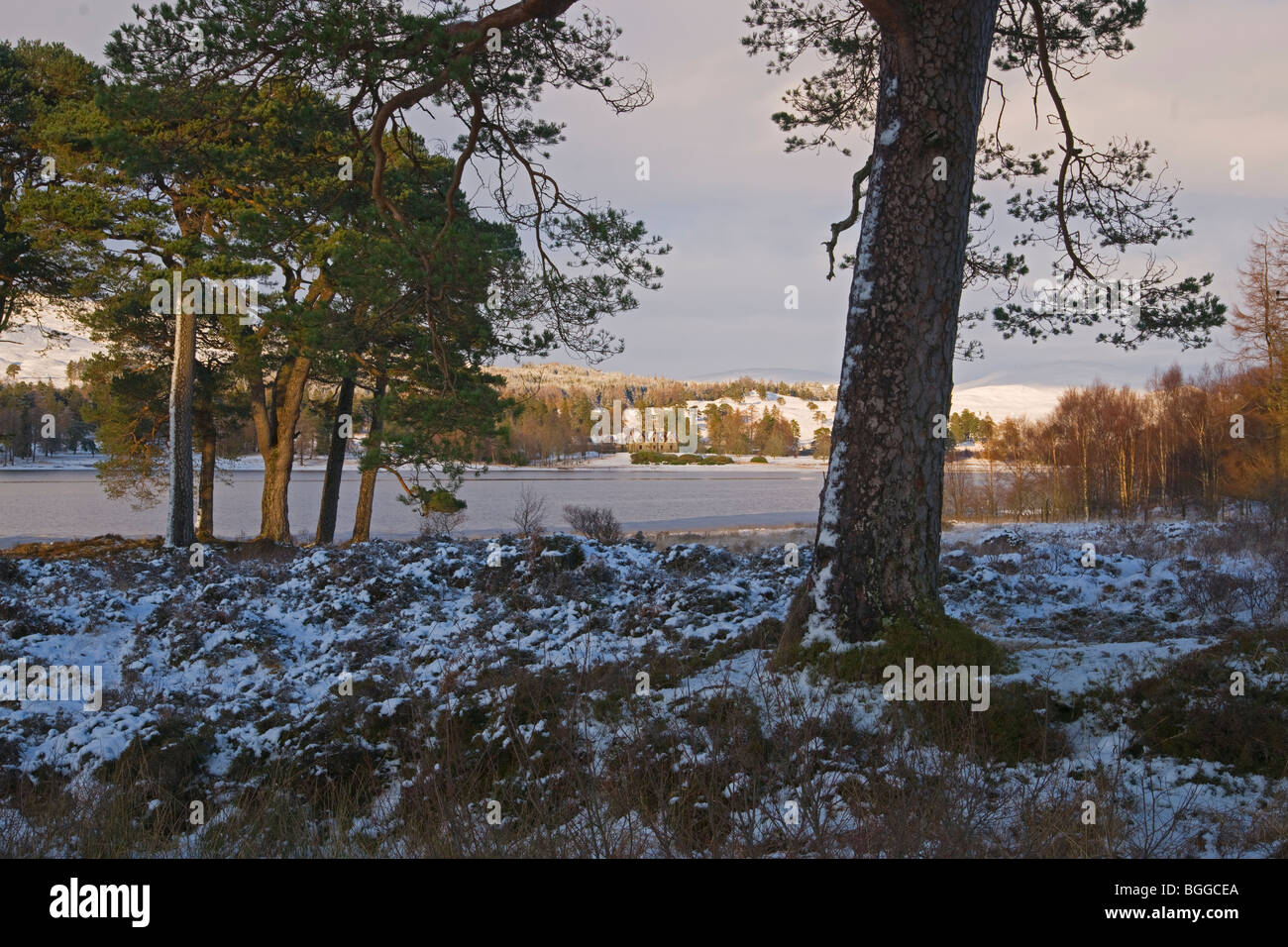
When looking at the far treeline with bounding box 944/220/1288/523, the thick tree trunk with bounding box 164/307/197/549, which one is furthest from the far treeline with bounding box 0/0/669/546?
the far treeline with bounding box 944/220/1288/523

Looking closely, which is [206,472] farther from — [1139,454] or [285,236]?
[1139,454]

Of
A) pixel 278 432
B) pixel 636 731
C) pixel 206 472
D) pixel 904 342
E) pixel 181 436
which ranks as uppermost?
pixel 904 342

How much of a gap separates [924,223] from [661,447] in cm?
12356

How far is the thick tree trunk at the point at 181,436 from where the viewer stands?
55.6ft

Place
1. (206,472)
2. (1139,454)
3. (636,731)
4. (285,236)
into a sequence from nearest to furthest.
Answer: (636,731), (285,236), (206,472), (1139,454)

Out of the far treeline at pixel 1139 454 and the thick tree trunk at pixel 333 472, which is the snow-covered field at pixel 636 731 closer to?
the thick tree trunk at pixel 333 472

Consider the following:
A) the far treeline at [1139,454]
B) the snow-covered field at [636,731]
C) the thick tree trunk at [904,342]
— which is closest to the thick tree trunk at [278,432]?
the snow-covered field at [636,731]

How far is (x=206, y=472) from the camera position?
77.5 ft

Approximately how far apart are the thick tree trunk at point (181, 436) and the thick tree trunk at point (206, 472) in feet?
16.5

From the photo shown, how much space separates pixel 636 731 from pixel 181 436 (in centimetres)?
1681

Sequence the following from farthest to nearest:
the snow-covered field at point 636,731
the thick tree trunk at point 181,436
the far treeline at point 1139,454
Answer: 1. the far treeline at point 1139,454
2. the thick tree trunk at point 181,436
3. the snow-covered field at point 636,731

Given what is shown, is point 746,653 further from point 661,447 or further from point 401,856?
point 661,447

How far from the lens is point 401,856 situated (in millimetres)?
3230

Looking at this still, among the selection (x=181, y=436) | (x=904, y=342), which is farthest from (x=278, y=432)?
(x=904, y=342)
